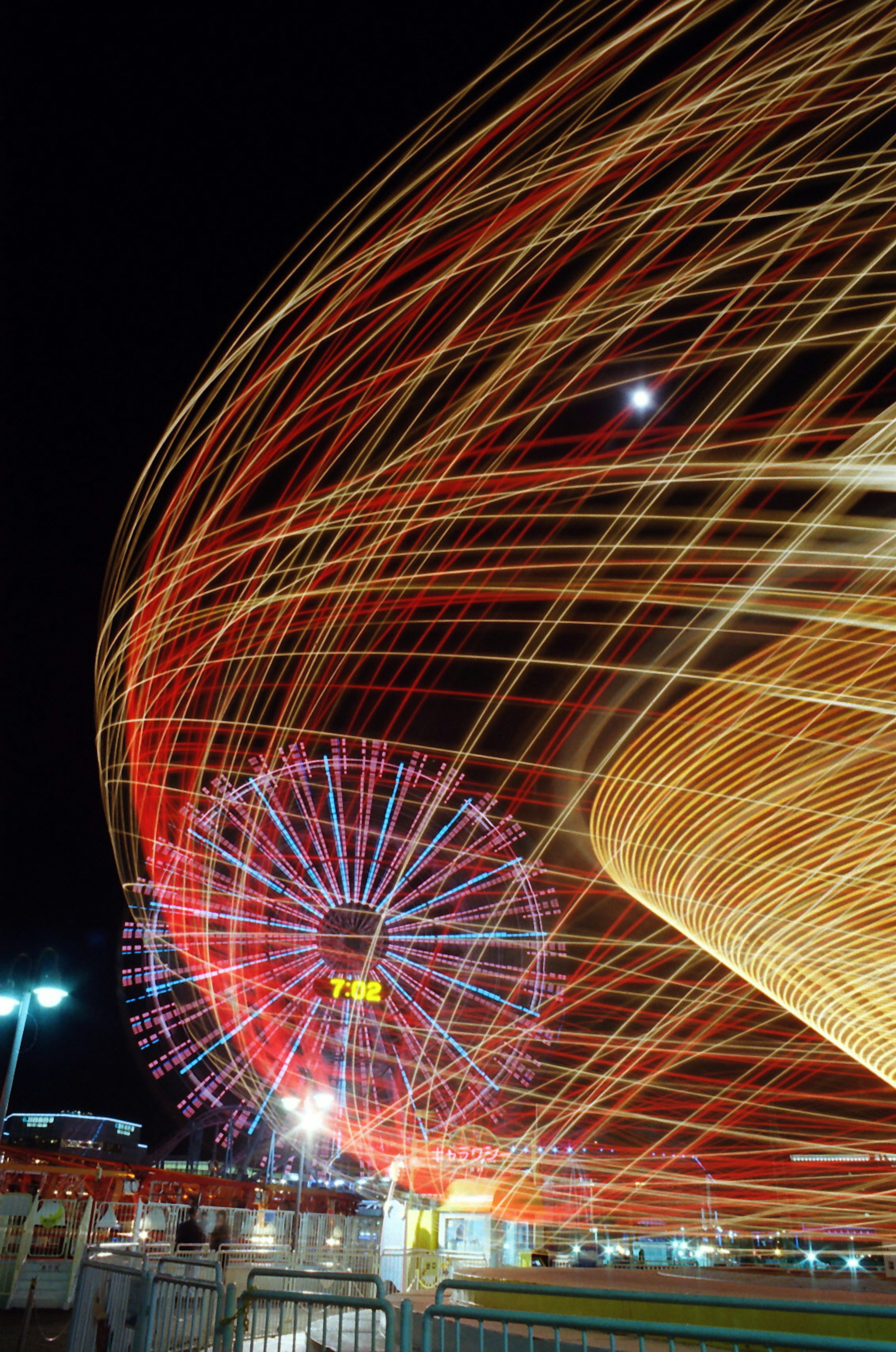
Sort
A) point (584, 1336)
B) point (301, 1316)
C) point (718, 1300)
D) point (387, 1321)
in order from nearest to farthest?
point (584, 1336)
point (718, 1300)
point (387, 1321)
point (301, 1316)

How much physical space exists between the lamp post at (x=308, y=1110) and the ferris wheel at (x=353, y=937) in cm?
73

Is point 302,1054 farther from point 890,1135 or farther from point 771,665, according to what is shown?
point 890,1135

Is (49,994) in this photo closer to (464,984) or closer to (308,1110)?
(308,1110)

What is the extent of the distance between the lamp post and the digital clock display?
2.90 meters

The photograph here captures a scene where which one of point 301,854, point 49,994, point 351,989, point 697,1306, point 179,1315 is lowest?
point 179,1315

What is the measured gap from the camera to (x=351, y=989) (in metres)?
33.1

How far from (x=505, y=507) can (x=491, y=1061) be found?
20.8 m

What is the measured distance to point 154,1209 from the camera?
2141 cm

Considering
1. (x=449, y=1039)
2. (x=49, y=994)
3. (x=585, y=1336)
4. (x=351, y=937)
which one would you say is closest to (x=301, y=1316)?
(x=585, y=1336)

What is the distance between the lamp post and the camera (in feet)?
96.2

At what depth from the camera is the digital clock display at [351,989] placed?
3284 centimetres

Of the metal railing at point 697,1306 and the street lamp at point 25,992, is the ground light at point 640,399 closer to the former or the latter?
the metal railing at point 697,1306

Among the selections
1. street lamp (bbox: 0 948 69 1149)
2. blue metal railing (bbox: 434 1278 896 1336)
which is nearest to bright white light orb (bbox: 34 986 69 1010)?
street lamp (bbox: 0 948 69 1149)

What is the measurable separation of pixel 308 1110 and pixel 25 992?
14.3 metres
